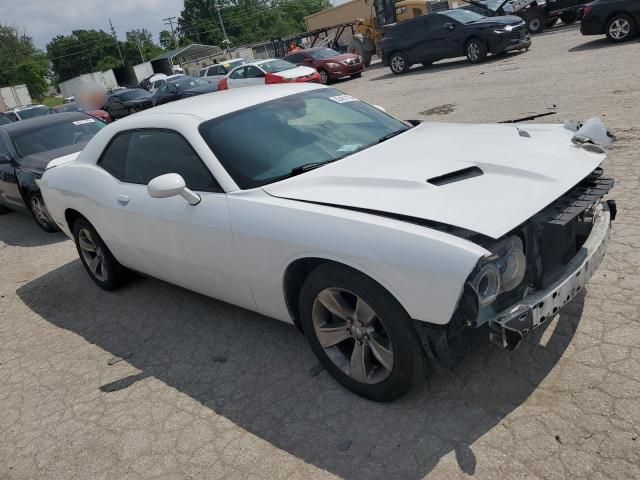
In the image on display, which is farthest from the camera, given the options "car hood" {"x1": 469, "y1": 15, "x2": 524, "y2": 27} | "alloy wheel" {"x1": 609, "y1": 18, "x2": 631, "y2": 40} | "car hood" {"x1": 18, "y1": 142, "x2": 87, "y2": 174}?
"car hood" {"x1": 469, "y1": 15, "x2": 524, "y2": 27}

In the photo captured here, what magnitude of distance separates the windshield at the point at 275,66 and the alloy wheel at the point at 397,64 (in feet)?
11.5

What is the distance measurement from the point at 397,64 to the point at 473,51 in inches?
124

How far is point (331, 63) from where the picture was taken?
20.8 metres

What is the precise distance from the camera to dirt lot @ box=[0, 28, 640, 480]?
2.48 metres

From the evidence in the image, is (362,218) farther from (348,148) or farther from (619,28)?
(619,28)

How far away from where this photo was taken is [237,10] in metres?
111

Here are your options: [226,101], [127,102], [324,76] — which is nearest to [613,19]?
[324,76]

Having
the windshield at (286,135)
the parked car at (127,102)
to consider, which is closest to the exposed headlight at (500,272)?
the windshield at (286,135)

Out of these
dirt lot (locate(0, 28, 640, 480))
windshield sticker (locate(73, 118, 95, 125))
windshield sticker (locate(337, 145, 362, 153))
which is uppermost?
windshield sticker (locate(73, 118, 95, 125))

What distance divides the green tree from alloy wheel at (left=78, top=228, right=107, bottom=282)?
71720 millimetres

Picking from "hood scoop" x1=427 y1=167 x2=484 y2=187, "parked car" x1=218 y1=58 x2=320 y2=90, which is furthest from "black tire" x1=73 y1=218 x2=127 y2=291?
"parked car" x1=218 y1=58 x2=320 y2=90

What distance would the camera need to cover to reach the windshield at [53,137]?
7.84 m

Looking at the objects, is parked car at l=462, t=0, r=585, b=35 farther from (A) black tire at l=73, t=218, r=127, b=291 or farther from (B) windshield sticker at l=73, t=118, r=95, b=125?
(A) black tire at l=73, t=218, r=127, b=291

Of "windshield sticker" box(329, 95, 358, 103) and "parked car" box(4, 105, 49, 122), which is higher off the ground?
"parked car" box(4, 105, 49, 122)
